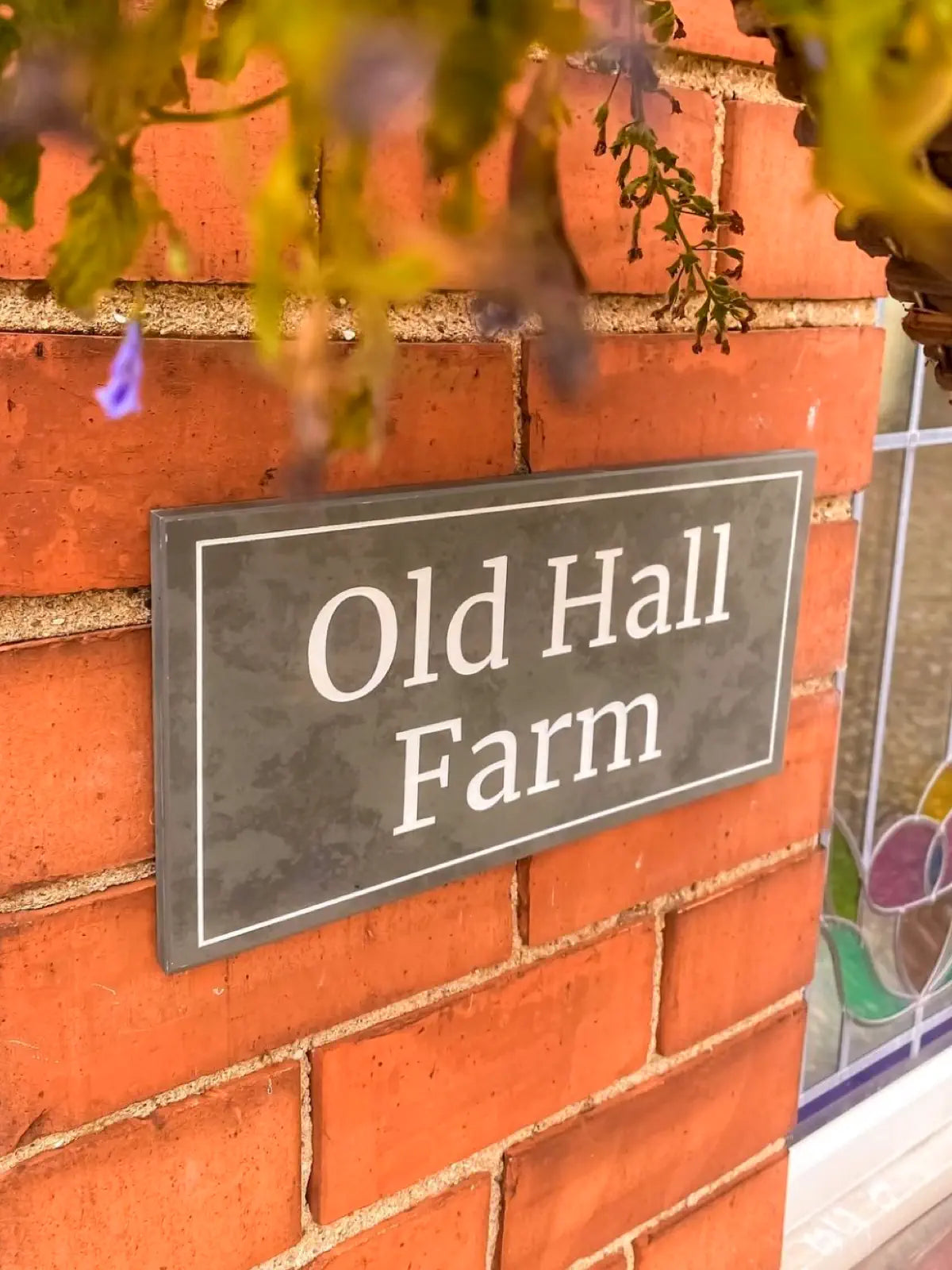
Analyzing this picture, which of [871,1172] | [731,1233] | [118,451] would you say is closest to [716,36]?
[118,451]

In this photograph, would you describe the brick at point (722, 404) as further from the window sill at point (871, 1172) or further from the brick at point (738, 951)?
the window sill at point (871, 1172)

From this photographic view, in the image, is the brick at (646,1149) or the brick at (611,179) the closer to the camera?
the brick at (611,179)

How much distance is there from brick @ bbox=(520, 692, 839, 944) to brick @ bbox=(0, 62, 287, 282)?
32cm

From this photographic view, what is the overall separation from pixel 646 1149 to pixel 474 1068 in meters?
0.17

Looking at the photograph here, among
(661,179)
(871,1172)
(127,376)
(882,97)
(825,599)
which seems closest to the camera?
(882,97)

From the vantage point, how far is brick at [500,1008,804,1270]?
2.07 ft

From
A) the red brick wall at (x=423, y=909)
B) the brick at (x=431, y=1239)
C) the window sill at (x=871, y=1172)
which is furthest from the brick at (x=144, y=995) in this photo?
the window sill at (x=871, y=1172)

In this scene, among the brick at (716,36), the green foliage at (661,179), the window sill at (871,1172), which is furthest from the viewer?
the window sill at (871,1172)

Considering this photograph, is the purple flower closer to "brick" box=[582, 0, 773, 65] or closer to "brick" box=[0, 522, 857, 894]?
"brick" box=[0, 522, 857, 894]

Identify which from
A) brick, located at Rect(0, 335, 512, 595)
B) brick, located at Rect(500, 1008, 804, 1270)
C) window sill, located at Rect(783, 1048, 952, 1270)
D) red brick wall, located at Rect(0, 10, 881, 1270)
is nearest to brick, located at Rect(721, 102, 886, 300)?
red brick wall, located at Rect(0, 10, 881, 1270)

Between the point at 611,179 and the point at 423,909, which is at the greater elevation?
the point at 611,179

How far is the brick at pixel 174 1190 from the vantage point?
459mm

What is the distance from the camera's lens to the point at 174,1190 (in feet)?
1.62

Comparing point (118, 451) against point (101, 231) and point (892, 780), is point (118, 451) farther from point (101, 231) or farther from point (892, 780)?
point (892, 780)
